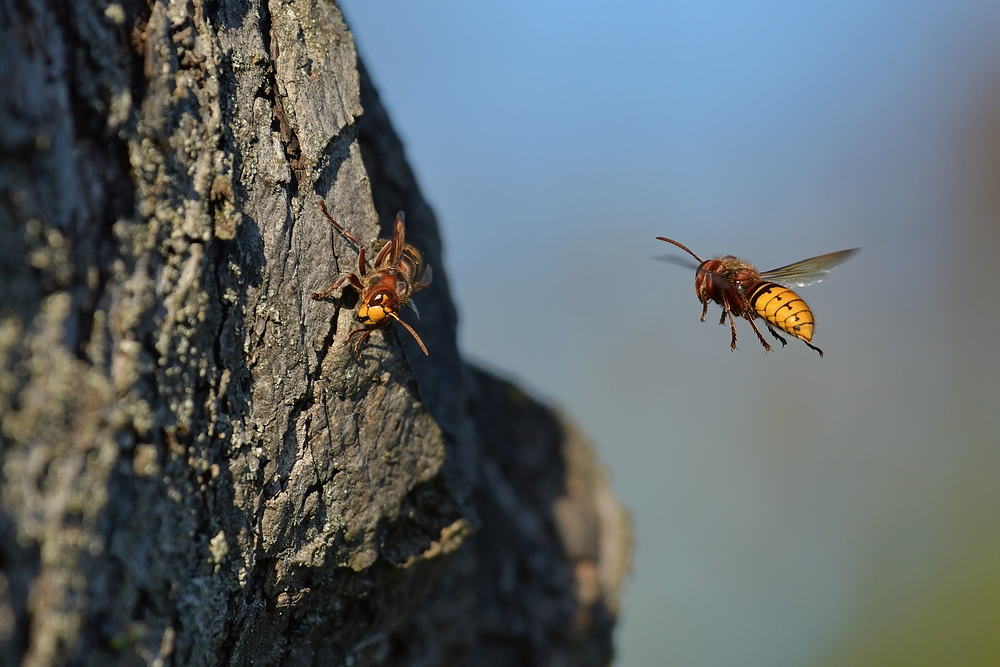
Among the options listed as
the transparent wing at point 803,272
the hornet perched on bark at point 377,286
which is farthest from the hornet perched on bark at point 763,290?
the hornet perched on bark at point 377,286

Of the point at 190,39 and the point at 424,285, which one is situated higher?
the point at 190,39

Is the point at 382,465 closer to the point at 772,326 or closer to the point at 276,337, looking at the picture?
the point at 276,337

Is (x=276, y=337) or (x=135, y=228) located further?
(x=276, y=337)

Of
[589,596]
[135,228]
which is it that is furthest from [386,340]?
[589,596]

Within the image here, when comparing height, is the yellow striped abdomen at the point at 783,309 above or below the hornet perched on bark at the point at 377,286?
below

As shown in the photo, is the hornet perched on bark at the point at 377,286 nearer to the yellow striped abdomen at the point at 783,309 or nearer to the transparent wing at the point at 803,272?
the yellow striped abdomen at the point at 783,309

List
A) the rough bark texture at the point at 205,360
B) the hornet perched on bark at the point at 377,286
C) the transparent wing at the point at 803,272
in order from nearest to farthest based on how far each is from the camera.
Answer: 1. the rough bark texture at the point at 205,360
2. the hornet perched on bark at the point at 377,286
3. the transparent wing at the point at 803,272
